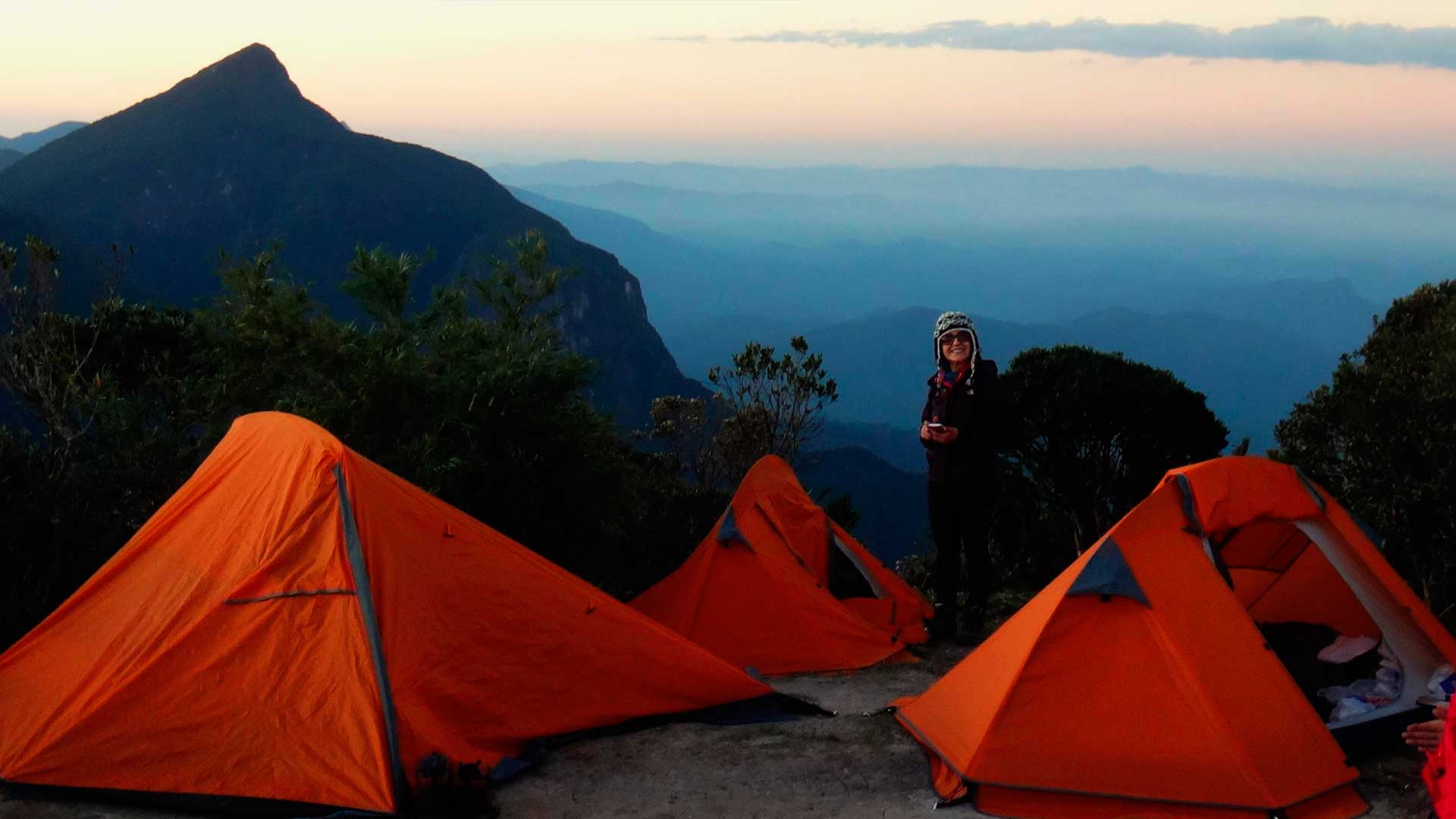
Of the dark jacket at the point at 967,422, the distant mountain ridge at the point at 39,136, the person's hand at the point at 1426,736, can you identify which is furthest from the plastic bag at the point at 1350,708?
the distant mountain ridge at the point at 39,136

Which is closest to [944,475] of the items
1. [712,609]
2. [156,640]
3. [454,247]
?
[712,609]

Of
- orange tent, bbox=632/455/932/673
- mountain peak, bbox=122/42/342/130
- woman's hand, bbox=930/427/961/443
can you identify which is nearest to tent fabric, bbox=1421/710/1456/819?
woman's hand, bbox=930/427/961/443

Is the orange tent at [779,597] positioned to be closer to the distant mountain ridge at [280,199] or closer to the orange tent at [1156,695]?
the orange tent at [1156,695]

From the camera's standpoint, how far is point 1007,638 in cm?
639

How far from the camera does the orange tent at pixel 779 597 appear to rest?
30.5ft

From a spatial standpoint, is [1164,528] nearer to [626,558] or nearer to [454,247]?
[626,558]

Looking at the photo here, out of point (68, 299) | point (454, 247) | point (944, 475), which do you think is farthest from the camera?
point (454, 247)

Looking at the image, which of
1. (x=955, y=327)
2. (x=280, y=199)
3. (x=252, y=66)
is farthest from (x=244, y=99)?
(x=955, y=327)

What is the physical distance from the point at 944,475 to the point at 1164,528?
2.35 m

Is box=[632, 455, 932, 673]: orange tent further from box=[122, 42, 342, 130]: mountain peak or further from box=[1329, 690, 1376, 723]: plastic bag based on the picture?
box=[122, 42, 342, 130]: mountain peak

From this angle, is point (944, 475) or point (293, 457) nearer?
point (293, 457)

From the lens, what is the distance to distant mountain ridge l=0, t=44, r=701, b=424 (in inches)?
3841

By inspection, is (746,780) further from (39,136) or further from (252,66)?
(39,136)

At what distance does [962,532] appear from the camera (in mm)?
8953
